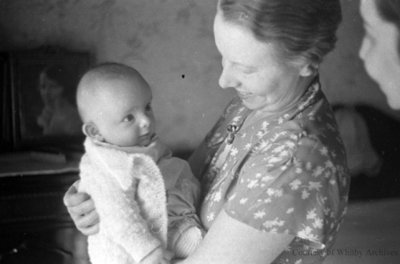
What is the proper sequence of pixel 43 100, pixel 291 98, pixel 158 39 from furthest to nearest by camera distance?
pixel 43 100
pixel 158 39
pixel 291 98

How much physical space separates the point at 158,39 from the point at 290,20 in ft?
2.32

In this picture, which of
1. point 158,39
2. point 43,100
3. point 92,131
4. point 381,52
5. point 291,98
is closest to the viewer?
point 291,98

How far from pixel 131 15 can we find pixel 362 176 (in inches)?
38.2

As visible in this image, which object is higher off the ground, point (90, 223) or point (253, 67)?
point (253, 67)

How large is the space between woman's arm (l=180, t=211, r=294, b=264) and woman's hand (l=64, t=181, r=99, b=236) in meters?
0.26

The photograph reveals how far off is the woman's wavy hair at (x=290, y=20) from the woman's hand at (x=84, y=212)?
0.45 meters

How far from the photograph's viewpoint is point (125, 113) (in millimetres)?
1038

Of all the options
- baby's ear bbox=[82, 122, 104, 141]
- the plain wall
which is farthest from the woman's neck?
the plain wall

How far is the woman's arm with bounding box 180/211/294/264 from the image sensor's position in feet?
2.89

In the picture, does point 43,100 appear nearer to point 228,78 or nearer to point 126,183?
point 126,183

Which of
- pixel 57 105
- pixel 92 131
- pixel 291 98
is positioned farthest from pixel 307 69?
pixel 57 105

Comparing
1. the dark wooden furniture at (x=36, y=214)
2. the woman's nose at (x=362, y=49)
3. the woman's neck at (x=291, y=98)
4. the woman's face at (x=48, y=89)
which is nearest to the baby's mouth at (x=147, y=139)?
the woman's neck at (x=291, y=98)

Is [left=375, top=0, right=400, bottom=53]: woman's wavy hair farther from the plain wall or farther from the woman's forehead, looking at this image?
the woman's forehead

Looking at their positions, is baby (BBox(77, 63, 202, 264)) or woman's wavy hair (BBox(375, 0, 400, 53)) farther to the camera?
woman's wavy hair (BBox(375, 0, 400, 53))
